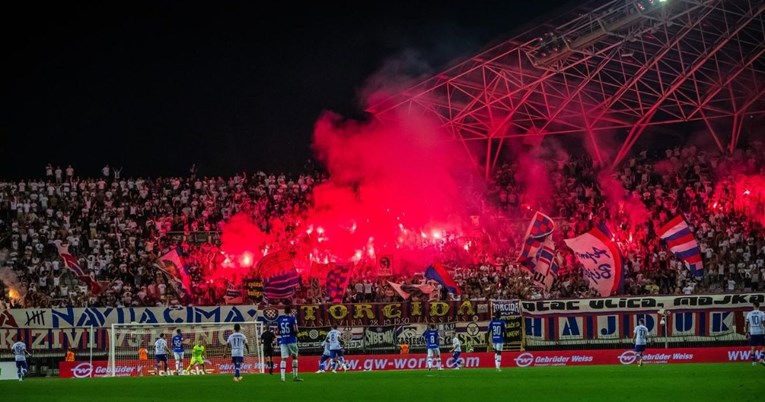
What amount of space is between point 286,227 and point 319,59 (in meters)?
12.5

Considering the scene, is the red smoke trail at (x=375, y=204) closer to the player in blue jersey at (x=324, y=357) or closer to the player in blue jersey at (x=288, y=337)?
the player in blue jersey at (x=324, y=357)

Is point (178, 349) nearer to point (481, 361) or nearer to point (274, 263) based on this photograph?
point (274, 263)

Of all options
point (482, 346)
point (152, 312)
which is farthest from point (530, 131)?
point (152, 312)

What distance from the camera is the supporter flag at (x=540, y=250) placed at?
42.2 m

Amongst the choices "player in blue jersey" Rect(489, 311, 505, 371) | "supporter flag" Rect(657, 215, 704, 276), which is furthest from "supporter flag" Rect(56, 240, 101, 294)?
"supporter flag" Rect(657, 215, 704, 276)

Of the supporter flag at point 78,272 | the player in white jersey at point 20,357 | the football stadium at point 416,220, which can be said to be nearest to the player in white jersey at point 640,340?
the football stadium at point 416,220

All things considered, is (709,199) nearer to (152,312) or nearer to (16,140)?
(152,312)

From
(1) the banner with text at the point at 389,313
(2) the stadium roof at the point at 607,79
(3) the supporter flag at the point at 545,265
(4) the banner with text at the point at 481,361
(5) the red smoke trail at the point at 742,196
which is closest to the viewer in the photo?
(4) the banner with text at the point at 481,361

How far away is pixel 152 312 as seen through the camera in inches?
1613

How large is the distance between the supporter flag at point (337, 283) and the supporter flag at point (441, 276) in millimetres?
3385

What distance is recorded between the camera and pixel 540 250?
42500mm

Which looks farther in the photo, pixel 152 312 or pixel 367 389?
pixel 152 312

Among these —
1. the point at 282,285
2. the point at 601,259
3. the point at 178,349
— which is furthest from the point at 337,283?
the point at 601,259

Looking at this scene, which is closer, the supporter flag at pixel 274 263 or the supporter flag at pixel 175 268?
the supporter flag at pixel 274 263
